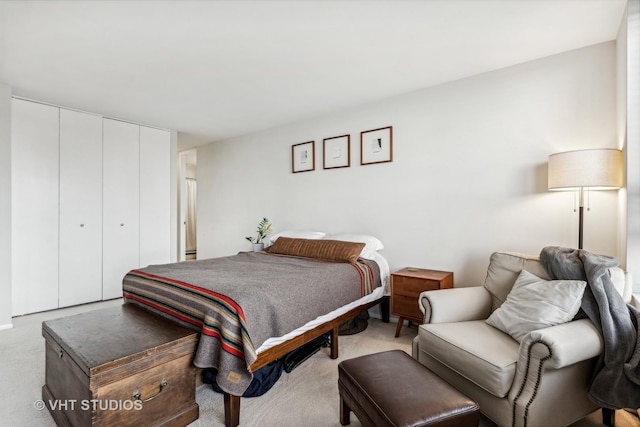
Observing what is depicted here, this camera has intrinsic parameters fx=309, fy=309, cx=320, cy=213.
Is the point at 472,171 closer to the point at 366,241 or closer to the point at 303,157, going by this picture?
the point at 366,241

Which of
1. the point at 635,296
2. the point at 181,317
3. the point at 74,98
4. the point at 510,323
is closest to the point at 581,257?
the point at 635,296

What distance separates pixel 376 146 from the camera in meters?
3.49

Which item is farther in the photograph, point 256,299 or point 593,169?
point 593,169

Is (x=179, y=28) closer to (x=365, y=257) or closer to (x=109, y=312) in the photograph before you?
(x=109, y=312)

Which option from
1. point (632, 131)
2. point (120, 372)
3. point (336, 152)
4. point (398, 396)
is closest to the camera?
point (398, 396)

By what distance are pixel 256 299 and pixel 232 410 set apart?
58 centimetres

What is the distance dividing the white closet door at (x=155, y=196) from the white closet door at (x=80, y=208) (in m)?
0.54

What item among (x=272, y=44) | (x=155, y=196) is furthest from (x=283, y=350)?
(x=155, y=196)

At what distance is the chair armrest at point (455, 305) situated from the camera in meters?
2.06

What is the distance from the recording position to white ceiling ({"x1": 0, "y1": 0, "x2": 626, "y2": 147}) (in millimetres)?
1940

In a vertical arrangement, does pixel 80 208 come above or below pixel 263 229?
above

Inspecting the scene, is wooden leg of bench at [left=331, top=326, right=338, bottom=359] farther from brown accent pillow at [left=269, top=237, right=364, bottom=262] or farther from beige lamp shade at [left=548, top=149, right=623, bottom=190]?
beige lamp shade at [left=548, top=149, right=623, bottom=190]

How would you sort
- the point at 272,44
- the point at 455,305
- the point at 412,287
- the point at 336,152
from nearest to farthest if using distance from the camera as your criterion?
the point at 455,305 → the point at 272,44 → the point at 412,287 → the point at 336,152

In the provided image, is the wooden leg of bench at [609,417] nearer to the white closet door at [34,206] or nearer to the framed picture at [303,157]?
the framed picture at [303,157]
